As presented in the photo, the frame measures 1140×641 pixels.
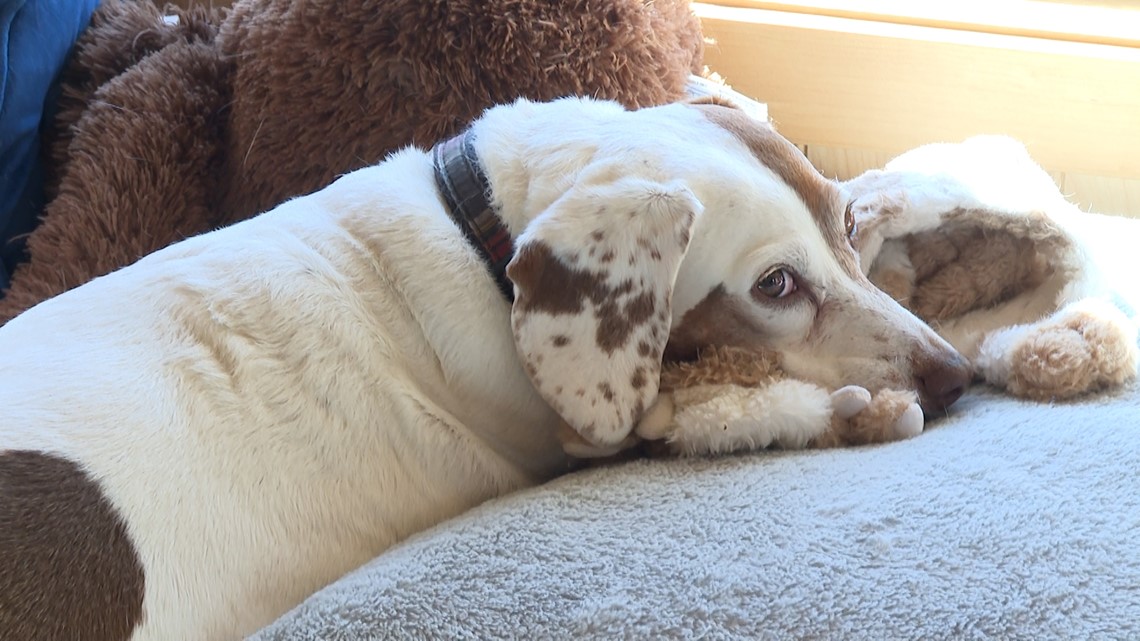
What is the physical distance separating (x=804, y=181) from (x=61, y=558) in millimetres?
1080

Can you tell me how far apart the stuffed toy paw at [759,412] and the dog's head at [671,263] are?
46 mm

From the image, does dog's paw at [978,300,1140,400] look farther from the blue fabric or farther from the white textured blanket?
the blue fabric

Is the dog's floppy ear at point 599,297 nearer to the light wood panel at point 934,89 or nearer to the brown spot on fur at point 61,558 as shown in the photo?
the brown spot on fur at point 61,558

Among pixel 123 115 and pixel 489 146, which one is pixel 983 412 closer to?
pixel 489 146

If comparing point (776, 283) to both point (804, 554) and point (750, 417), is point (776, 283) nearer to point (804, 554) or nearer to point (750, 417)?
point (750, 417)

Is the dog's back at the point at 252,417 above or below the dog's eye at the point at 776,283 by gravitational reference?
below

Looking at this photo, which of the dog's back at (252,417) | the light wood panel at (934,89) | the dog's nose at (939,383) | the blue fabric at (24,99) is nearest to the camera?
the dog's back at (252,417)

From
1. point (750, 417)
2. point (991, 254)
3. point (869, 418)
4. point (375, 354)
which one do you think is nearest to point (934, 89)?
point (991, 254)

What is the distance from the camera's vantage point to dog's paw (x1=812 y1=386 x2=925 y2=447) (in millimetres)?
1342

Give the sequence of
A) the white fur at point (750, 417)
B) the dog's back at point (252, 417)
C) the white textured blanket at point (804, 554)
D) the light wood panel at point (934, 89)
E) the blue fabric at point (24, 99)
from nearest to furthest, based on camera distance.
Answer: the white textured blanket at point (804, 554), the dog's back at point (252, 417), the white fur at point (750, 417), the blue fabric at point (24, 99), the light wood panel at point (934, 89)

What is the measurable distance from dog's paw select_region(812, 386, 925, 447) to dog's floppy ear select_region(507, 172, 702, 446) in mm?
249

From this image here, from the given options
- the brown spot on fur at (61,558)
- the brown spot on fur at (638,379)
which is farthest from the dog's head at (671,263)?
the brown spot on fur at (61,558)

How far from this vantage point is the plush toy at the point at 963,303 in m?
1.33

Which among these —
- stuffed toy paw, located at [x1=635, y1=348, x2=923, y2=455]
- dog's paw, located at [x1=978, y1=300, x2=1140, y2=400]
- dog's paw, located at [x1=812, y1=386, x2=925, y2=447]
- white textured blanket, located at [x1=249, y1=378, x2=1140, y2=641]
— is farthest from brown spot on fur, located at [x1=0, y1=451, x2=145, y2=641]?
dog's paw, located at [x1=978, y1=300, x2=1140, y2=400]
